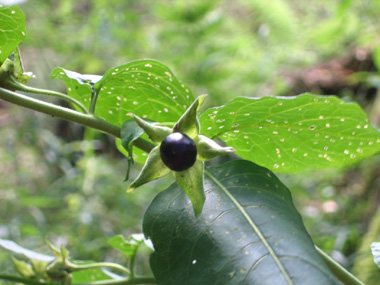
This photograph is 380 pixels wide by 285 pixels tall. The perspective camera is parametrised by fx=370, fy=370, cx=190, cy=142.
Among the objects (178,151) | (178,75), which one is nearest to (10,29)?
(178,151)

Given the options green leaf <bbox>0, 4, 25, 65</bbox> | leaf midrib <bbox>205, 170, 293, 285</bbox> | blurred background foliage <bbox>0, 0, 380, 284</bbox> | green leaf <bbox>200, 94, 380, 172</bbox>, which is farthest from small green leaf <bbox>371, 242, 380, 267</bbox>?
blurred background foliage <bbox>0, 0, 380, 284</bbox>

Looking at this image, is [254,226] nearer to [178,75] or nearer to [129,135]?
[129,135]

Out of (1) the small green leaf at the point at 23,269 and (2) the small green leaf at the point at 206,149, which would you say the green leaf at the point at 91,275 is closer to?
(1) the small green leaf at the point at 23,269

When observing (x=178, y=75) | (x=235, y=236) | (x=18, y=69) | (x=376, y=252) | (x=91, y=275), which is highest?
(x=18, y=69)

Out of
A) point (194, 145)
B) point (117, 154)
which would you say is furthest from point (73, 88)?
point (117, 154)

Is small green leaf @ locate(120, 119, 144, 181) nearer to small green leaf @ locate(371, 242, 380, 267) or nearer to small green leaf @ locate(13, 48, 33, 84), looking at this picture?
small green leaf @ locate(13, 48, 33, 84)

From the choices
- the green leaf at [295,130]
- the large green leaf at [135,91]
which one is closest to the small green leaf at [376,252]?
the green leaf at [295,130]

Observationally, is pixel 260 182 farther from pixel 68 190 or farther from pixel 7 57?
pixel 68 190
